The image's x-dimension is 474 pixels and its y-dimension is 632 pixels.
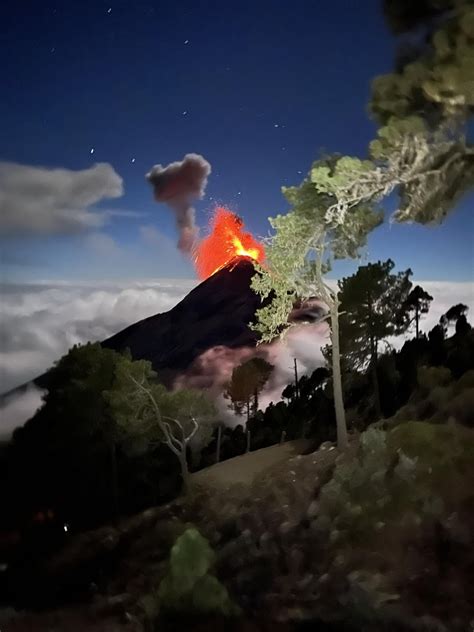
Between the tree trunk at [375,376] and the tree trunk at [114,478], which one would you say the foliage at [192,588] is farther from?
the tree trunk at [375,376]

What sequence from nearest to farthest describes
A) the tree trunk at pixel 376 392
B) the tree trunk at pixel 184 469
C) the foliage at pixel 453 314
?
the tree trunk at pixel 184 469, the tree trunk at pixel 376 392, the foliage at pixel 453 314

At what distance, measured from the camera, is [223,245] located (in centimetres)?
452

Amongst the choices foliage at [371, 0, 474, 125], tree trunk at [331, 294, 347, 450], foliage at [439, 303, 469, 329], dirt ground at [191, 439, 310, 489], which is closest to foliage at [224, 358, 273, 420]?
dirt ground at [191, 439, 310, 489]

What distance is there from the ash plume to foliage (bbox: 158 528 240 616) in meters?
2.42

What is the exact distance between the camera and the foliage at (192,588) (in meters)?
3.11

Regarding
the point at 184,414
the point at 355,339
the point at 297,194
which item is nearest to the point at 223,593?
the point at 184,414

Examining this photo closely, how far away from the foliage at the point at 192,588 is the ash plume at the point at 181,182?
2422 mm

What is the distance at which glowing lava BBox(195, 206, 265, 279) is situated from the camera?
447cm

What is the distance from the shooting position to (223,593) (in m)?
3.13

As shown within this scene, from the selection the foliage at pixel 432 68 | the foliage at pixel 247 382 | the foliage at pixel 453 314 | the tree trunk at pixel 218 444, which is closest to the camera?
the foliage at pixel 432 68

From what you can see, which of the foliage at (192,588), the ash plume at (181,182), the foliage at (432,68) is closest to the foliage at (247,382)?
the ash plume at (181,182)

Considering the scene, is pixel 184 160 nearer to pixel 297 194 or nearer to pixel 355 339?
pixel 297 194

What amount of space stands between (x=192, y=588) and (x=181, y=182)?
281 cm

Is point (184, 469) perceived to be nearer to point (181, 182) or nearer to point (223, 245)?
point (223, 245)
